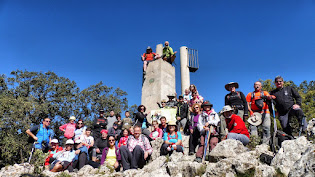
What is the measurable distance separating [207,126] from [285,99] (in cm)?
197

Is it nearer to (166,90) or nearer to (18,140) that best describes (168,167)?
(166,90)

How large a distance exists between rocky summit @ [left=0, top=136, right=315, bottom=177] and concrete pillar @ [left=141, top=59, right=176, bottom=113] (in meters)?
5.75

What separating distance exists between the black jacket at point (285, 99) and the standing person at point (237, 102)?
94 centimetres

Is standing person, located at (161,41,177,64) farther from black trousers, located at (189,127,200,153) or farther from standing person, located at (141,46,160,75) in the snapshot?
black trousers, located at (189,127,200,153)

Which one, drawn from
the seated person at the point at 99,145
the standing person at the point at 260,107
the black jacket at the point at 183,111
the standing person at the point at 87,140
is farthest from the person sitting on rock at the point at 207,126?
the standing person at the point at 87,140

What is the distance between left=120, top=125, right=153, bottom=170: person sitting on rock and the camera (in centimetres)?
600

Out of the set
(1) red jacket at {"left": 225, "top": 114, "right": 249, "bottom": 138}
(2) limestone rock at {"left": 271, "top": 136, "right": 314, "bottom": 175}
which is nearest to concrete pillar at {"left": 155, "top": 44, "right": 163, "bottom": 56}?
(1) red jacket at {"left": 225, "top": 114, "right": 249, "bottom": 138}

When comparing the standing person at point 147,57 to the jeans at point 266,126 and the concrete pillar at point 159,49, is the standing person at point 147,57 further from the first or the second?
the jeans at point 266,126

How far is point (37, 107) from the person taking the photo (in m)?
18.0

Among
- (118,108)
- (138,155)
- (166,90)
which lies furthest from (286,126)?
(118,108)

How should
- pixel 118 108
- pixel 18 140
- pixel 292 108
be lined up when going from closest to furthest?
pixel 292 108
pixel 18 140
pixel 118 108

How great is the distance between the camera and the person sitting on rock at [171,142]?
6.09 m

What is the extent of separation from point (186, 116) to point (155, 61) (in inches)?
168

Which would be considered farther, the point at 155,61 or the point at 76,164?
the point at 155,61
